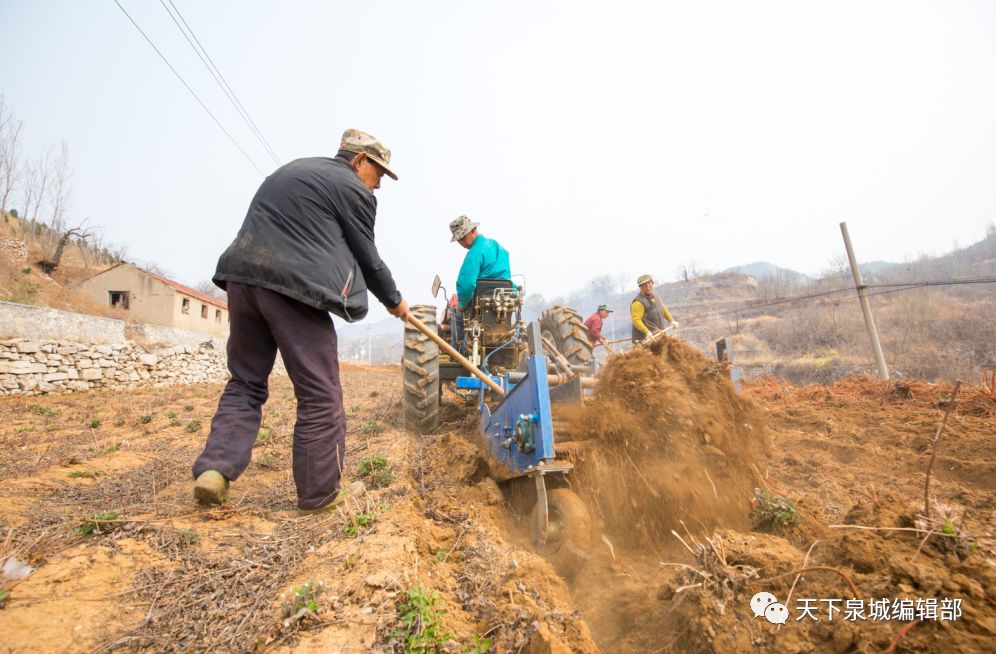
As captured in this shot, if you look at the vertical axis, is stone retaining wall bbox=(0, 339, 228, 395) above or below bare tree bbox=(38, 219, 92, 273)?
below

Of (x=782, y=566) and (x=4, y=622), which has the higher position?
(x=4, y=622)

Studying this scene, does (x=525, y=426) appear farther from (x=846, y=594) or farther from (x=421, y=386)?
(x=421, y=386)

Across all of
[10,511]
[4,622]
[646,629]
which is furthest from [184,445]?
[646,629]

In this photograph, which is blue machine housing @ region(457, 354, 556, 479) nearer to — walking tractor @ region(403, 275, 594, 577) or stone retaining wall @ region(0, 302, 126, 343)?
walking tractor @ region(403, 275, 594, 577)

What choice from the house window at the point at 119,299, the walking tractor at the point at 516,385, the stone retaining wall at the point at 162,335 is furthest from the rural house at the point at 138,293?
the walking tractor at the point at 516,385

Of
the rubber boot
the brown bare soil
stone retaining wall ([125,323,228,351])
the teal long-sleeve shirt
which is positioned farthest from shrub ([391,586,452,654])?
stone retaining wall ([125,323,228,351])

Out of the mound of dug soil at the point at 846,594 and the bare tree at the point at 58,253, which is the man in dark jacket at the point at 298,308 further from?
the bare tree at the point at 58,253

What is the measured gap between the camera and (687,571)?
1728 millimetres

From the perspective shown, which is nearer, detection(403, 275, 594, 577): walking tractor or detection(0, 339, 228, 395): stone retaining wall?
detection(403, 275, 594, 577): walking tractor

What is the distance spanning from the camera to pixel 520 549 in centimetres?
234

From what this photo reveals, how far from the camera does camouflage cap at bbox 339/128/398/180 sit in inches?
111

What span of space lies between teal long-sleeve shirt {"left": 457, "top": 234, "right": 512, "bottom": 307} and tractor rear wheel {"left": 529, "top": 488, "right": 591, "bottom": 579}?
255 centimetres

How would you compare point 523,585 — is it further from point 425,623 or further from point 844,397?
point 844,397

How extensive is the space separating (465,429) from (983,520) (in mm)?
3843
